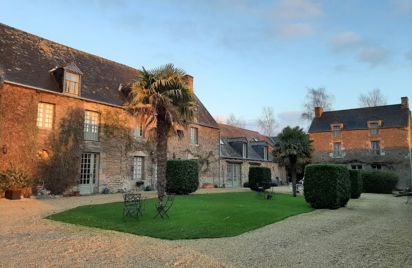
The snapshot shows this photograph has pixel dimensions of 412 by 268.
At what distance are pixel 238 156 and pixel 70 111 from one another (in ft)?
54.7

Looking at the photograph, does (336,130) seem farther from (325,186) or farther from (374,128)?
(325,186)

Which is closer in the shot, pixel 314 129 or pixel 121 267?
pixel 121 267

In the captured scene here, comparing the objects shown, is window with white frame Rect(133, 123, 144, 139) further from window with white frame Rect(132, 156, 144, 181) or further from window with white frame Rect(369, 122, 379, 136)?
window with white frame Rect(369, 122, 379, 136)

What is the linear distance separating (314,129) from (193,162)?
25.1 meters

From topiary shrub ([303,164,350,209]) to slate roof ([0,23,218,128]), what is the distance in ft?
37.0

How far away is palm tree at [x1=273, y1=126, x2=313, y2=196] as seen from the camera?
19891mm

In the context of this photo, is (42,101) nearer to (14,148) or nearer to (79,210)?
(14,148)

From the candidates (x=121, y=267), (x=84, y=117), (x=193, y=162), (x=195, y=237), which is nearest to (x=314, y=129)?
(x=193, y=162)

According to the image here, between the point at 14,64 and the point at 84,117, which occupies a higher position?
the point at 14,64

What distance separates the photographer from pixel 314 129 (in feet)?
131

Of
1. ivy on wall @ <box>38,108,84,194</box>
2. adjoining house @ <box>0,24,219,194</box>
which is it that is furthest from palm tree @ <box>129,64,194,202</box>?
ivy on wall @ <box>38,108,84,194</box>

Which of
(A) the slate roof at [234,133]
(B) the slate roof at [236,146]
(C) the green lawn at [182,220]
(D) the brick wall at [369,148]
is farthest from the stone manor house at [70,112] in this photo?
(D) the brick wall at [369,148]

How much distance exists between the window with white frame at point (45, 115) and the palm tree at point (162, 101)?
503 centimetres

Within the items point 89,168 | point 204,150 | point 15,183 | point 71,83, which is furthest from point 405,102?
point 15,183
